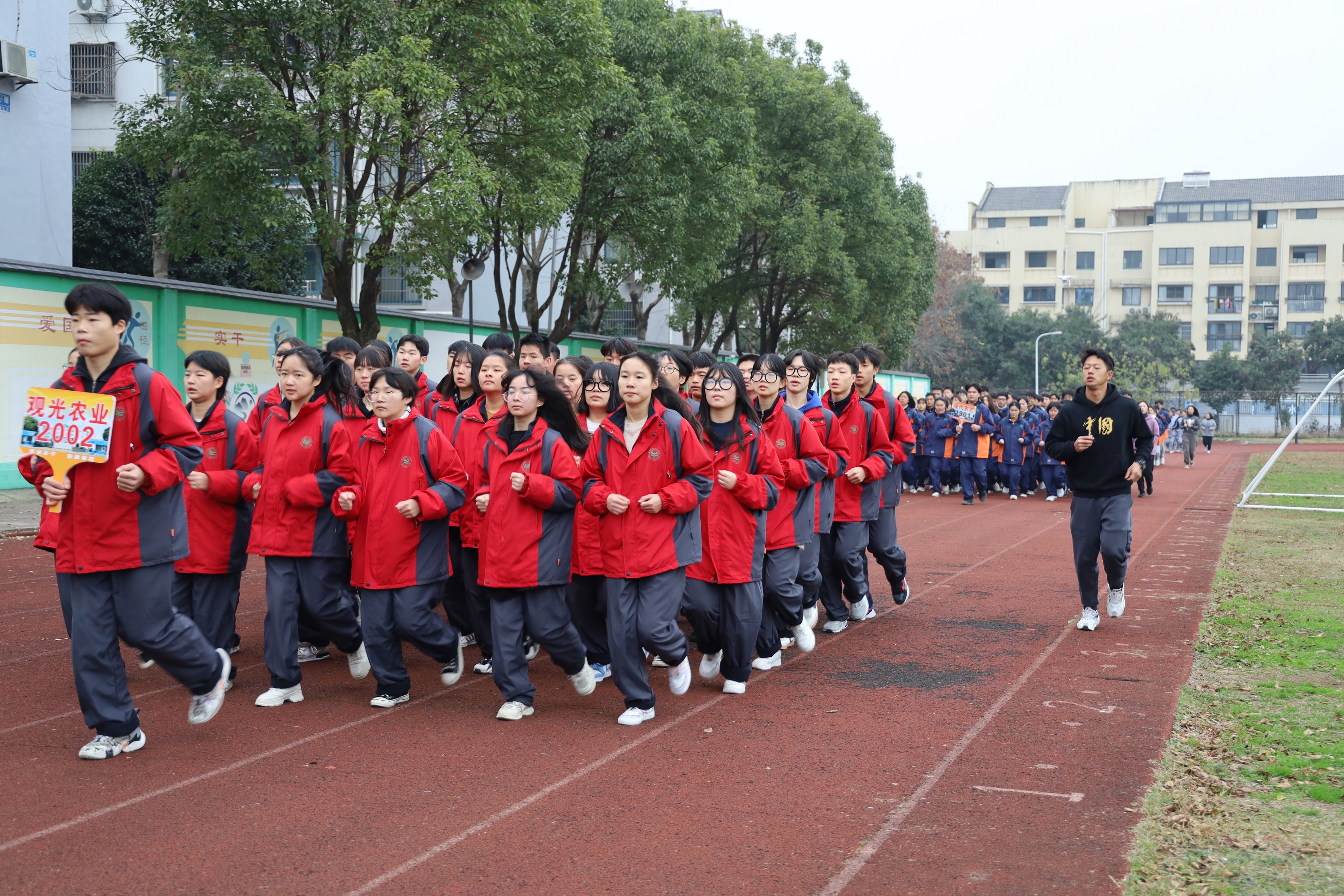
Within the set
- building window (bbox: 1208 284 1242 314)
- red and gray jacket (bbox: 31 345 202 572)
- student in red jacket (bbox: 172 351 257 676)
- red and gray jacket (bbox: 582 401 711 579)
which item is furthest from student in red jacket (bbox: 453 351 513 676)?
building window (bbox: 1208 284 1242 314)

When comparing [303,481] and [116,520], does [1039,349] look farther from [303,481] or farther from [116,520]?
[116,520]

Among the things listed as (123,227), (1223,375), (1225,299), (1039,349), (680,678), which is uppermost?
(1225,299)

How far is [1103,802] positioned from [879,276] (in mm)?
28826

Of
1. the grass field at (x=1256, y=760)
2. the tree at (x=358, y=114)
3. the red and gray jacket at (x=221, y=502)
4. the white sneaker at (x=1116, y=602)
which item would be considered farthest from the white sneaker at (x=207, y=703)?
the tree at (x=358, y=114)

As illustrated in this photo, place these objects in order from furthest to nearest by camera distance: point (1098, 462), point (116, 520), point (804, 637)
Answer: point (1098, 462), point (804, 637), point (116, 520)

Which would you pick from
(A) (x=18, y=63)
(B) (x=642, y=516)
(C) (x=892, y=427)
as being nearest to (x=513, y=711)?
(B) (x=642, y=516)

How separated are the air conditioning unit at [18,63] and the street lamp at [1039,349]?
153 feet

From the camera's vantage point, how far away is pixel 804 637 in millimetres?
7430

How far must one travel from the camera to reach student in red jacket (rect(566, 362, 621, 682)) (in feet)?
20.8

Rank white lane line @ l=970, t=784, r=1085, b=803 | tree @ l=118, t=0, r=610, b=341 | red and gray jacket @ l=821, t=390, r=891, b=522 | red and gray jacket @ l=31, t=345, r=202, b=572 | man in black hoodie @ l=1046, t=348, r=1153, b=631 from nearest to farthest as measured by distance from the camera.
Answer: white lane line @ l=970, t=784, r=1085, b=803
red and gray jacket @ l=31, t=345, r=202, b=572
man in black hoodie @ l=1046, t=348, r=1153, b=631
red and gray jacket @ l=821, t=390, r=891, b=522
tree @ l=118, t=0, r=610, b=341

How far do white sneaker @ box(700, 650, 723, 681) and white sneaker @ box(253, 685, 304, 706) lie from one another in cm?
216

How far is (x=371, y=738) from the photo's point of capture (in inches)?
222

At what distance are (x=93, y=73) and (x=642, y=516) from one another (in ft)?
111

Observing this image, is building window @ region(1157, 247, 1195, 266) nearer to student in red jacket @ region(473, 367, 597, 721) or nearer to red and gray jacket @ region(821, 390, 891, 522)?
red and gray jacket @ region(821, 390, 891, 522)
